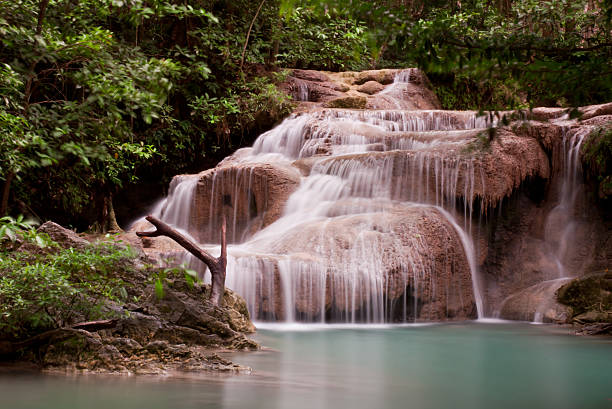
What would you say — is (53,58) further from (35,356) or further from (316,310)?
(316,310)

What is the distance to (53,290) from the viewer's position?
4.28m

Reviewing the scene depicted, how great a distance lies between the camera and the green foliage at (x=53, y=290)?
4.21 metres

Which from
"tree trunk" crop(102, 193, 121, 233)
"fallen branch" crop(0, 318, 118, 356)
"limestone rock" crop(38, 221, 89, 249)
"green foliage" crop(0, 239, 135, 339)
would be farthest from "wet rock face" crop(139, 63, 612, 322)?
"fallen branch" crop(0, 318, 118, 356)

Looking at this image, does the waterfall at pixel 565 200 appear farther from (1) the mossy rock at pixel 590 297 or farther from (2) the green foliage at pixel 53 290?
(2) the green foliage at pixel 53 290

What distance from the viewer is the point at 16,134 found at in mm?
4039

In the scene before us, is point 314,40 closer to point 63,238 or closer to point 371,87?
point 371,87

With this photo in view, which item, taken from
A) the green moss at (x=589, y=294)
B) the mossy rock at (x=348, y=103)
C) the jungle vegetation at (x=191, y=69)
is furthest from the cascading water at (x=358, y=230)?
the mossy rock at (x=348, y=103)

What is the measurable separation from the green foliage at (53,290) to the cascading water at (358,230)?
156 inches

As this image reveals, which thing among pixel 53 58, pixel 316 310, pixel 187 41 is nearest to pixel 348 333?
pixel 316 310

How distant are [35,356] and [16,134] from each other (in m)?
1.76

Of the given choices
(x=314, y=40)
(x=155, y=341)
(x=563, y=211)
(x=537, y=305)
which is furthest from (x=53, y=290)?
(x=314, y=40)

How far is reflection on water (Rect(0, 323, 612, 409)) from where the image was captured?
3877 mm

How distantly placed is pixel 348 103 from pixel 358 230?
827 cm

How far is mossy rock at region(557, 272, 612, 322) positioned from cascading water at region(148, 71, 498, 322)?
1724 mm
